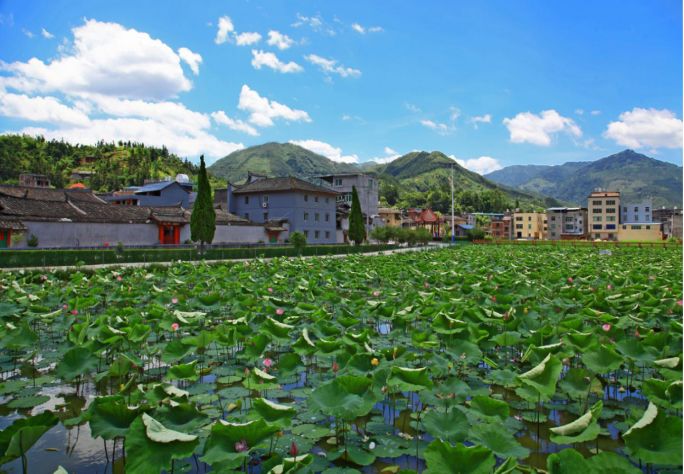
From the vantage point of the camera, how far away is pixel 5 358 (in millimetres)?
5172

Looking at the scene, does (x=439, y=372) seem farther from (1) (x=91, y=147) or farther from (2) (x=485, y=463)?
(1) (x=91, y=147)

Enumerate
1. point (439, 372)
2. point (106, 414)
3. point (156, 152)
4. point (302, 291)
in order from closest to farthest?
1. point (106, 414)
2. point (439, 372)
3. point (302, 291)
4. point (156, 152)

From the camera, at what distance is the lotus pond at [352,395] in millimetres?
2580

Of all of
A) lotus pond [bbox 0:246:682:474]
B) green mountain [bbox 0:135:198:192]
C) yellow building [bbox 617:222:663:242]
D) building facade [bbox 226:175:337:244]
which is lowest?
lotus pond [bbox 0:246:682:474]

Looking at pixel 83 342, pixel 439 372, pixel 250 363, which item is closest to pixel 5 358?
pixel 83 342

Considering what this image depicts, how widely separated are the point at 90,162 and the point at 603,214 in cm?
10004

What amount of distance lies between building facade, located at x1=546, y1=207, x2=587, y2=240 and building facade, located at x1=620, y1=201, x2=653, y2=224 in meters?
9.52

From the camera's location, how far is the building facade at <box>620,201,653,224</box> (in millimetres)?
97875

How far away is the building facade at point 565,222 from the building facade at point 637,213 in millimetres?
9519

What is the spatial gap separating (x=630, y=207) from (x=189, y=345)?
115 metres

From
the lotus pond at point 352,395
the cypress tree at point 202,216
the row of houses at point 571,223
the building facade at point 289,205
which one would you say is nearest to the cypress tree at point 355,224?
the building facade at point 289,205

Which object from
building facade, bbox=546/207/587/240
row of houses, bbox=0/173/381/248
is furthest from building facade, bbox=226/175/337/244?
building facade, bbox=546/207/587/240

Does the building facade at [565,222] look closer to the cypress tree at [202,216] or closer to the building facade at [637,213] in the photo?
the building facade at [637,213]

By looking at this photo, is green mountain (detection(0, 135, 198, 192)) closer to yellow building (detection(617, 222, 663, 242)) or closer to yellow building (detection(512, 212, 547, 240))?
yellow building (detection(512, 212, 547, 240))
